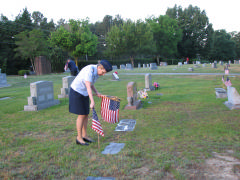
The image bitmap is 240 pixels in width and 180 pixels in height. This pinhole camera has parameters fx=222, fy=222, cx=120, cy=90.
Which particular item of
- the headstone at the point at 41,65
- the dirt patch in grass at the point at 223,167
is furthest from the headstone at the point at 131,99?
the headstone at the point at 41,65

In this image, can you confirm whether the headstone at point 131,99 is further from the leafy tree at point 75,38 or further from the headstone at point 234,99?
the leafy tree at point 75,38

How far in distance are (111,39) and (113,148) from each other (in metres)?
51.6

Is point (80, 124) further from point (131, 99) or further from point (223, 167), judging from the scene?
point (131, 99)

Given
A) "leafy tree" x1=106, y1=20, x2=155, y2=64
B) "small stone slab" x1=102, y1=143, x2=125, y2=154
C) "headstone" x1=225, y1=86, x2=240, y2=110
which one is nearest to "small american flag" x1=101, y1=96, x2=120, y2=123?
"small stone slab" x1=102, y1=143, x2=125, y2=154

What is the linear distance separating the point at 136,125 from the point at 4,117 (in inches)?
187

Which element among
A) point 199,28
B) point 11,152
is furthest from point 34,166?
point 199,28

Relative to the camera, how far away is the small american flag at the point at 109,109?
191 inches

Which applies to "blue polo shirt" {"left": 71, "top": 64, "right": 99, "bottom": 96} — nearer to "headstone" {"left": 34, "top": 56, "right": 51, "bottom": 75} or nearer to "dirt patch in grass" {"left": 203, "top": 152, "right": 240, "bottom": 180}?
"dirt patch in grass" {"left": 203, "top": 152, "right": 240, "bottom": 180}

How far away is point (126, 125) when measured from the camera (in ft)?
20.6

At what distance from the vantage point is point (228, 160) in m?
3.78

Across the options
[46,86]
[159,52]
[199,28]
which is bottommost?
[46,86]

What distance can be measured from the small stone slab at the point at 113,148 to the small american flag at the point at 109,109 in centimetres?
58

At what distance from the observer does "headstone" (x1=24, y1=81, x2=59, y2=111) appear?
351 inches

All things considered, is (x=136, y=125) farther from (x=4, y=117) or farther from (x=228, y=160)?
(x=4, y=117)
